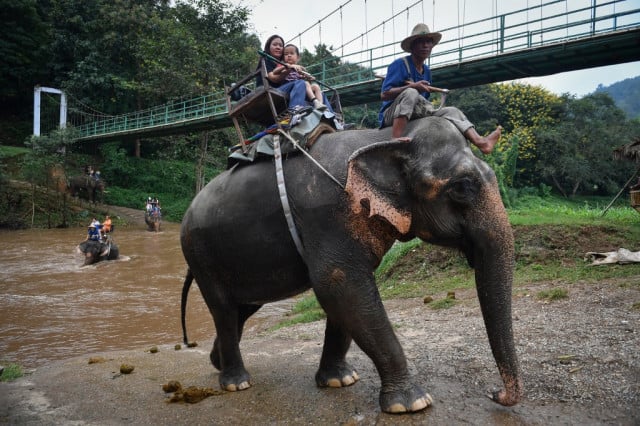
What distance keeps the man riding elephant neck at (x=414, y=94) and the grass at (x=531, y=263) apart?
3.71m

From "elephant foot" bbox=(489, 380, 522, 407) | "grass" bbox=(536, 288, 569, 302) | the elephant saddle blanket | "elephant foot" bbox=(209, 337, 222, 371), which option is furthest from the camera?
"grass" bbox=(536, 288, 569, 302)

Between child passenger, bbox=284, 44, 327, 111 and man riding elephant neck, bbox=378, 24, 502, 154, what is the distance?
0.58 meters

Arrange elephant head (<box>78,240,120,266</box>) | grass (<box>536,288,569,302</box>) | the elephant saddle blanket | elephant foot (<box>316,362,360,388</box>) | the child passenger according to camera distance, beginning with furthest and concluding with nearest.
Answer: elephant head (<box>78,240,120,266</box>) < grass (<box>536,288,569,302</box>) < the child passenger < elephant foot (<box>316,362,360,388</box>) < the elephant saddle blanket

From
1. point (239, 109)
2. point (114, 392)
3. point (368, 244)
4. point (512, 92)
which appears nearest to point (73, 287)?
point (114, 392)

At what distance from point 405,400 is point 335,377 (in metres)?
0.84

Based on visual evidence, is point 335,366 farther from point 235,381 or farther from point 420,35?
point 420,35

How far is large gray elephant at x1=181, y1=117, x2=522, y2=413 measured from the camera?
2.91 meters

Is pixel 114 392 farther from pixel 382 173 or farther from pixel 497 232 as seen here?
pixel 497 232

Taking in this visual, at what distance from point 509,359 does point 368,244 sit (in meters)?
1.10

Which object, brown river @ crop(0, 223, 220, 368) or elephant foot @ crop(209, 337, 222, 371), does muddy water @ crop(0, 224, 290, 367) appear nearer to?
brown river @ crop(0, 223, 220, 368)

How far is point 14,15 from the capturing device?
36.5 m

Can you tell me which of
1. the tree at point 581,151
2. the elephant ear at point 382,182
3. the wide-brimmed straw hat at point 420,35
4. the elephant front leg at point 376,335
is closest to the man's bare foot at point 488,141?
the elephant ear at point 382,182

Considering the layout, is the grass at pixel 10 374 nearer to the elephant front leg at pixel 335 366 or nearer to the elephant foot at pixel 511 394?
the elephant front leg at pixel 335 366

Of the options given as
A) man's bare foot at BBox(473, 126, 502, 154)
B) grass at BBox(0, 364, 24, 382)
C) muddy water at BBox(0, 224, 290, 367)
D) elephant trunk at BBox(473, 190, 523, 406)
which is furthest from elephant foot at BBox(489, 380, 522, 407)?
muddy water at BBox(0, 224, 290, 367)
